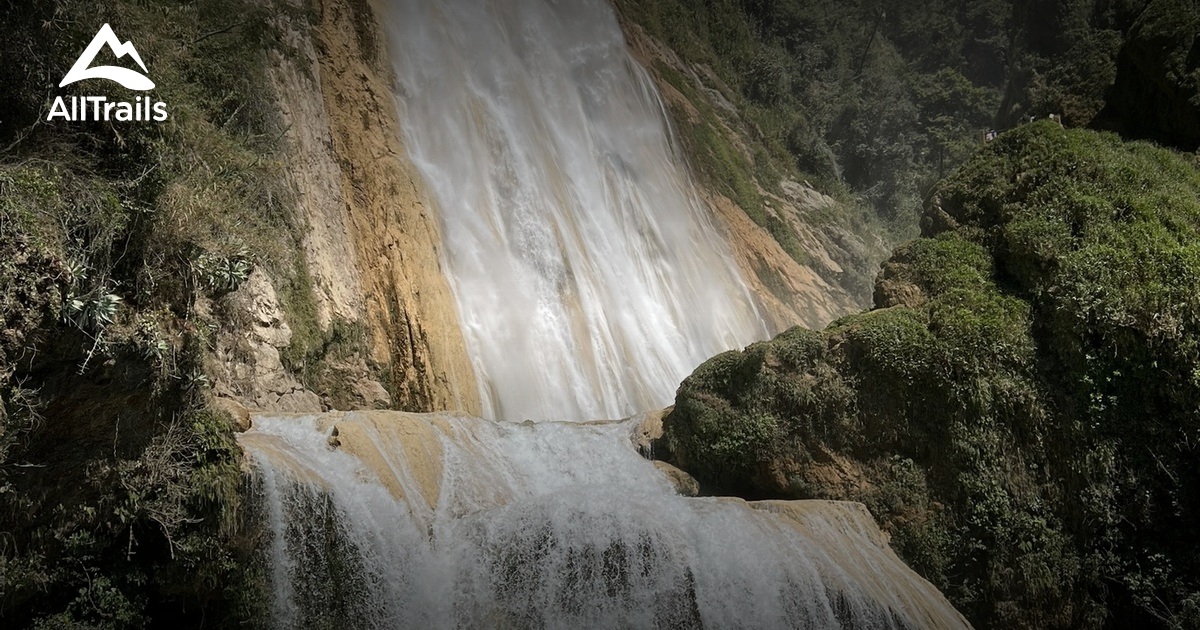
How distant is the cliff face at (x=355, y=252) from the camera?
11.8 meters

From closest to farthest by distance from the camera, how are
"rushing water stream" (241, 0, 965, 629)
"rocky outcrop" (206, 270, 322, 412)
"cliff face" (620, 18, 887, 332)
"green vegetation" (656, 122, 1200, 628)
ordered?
"rushing water stream" (241, 0, 965, 629), "green vegetation" (656, 122, 1200, 628), "rocky outcrop" (206, 270, 322, 412), "cliff face" (620, 18, 887, 332)

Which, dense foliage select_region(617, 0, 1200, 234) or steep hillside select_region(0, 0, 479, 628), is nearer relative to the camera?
steep hillside select_region(0, 0, 479, 628)

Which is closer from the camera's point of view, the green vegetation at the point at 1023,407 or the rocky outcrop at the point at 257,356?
the green vegetation at the point at 1023,407

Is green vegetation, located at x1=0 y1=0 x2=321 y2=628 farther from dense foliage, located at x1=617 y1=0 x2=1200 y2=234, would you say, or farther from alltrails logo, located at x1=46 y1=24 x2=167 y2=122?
dense foliage, located at x1=617 y1=0 x2=1200 y2=234

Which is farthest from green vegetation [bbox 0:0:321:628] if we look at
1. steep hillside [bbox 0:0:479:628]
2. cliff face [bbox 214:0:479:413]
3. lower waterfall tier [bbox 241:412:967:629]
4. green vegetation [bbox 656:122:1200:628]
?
green vegetation [bbox 656:122:1200:628]

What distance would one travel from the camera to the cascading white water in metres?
16.3

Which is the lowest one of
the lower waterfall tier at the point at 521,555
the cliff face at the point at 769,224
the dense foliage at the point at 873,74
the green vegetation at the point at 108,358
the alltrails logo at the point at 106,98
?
the lower waterfall tier at the point at 521,555

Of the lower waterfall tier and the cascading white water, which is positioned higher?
the cascading white water

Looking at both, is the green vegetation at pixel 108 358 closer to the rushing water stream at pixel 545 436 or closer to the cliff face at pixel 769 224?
the rushing water stream at pixel 545 436

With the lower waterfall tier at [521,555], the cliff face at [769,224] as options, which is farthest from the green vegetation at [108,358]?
the cliff face at [769,224]

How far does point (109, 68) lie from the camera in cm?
714

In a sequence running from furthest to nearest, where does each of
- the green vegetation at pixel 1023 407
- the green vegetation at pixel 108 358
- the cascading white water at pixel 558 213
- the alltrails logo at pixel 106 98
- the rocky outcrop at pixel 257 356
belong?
the cascading white water at pixel 558 213 → the rocky outcrop at pixel 257 356 → the green vegetation at pixel 1023 407 → the alltrails logo at pixel 106 98 → the green vegetation at pixel 108 358

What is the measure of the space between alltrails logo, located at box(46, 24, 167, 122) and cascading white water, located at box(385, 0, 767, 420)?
821cm

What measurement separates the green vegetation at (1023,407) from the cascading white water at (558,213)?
4.33 meters
